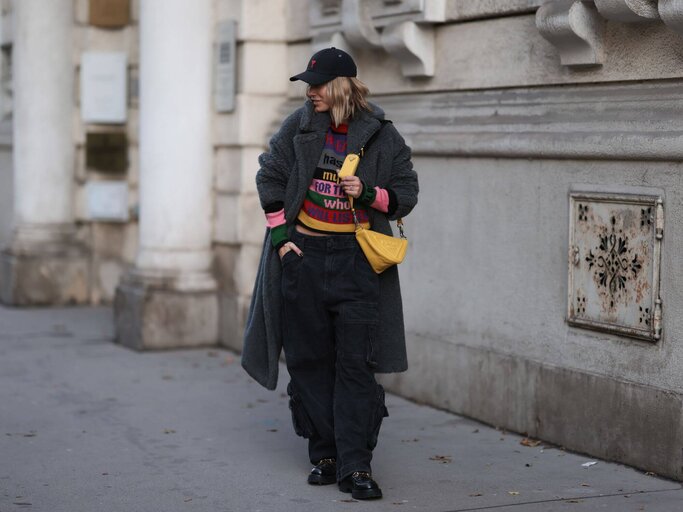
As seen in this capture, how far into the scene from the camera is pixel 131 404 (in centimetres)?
842

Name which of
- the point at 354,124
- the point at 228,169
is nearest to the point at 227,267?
the point at 228,169

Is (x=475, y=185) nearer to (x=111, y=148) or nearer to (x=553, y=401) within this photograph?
(x=553, y=401)

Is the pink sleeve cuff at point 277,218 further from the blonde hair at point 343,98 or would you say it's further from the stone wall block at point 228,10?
the stone wall block at point 228,10

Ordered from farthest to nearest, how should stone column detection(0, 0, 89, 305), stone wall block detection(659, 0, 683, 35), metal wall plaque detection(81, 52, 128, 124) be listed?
stone column detection(0, 0, 89, 305) → metal wall plaque detection(81, 52, 128, 124) → stone wall block detection(659, 0, 683, 35)

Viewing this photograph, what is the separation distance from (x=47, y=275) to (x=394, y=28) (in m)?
5.65

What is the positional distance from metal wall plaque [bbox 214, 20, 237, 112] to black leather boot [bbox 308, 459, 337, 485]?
4.51m

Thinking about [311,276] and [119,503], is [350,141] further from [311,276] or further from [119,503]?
[119,503]

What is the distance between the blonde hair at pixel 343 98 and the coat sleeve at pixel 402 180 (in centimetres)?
24

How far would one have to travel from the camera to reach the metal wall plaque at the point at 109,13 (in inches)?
509

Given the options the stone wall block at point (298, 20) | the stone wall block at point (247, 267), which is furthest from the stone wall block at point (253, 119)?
the stone wall block at point (247, 267)

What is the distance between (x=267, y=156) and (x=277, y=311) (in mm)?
704

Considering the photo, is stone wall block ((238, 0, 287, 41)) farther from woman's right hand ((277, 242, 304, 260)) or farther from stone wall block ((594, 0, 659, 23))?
woman's right hand ((277, 242, 304, 260))

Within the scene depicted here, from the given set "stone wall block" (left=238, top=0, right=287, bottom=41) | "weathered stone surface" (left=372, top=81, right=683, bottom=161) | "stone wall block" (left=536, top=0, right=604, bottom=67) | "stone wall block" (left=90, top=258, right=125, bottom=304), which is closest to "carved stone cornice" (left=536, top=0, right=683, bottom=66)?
"stone wall block" (left=536, top=0, right=604, bottom=67)

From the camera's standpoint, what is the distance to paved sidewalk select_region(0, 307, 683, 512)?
6.09 m
